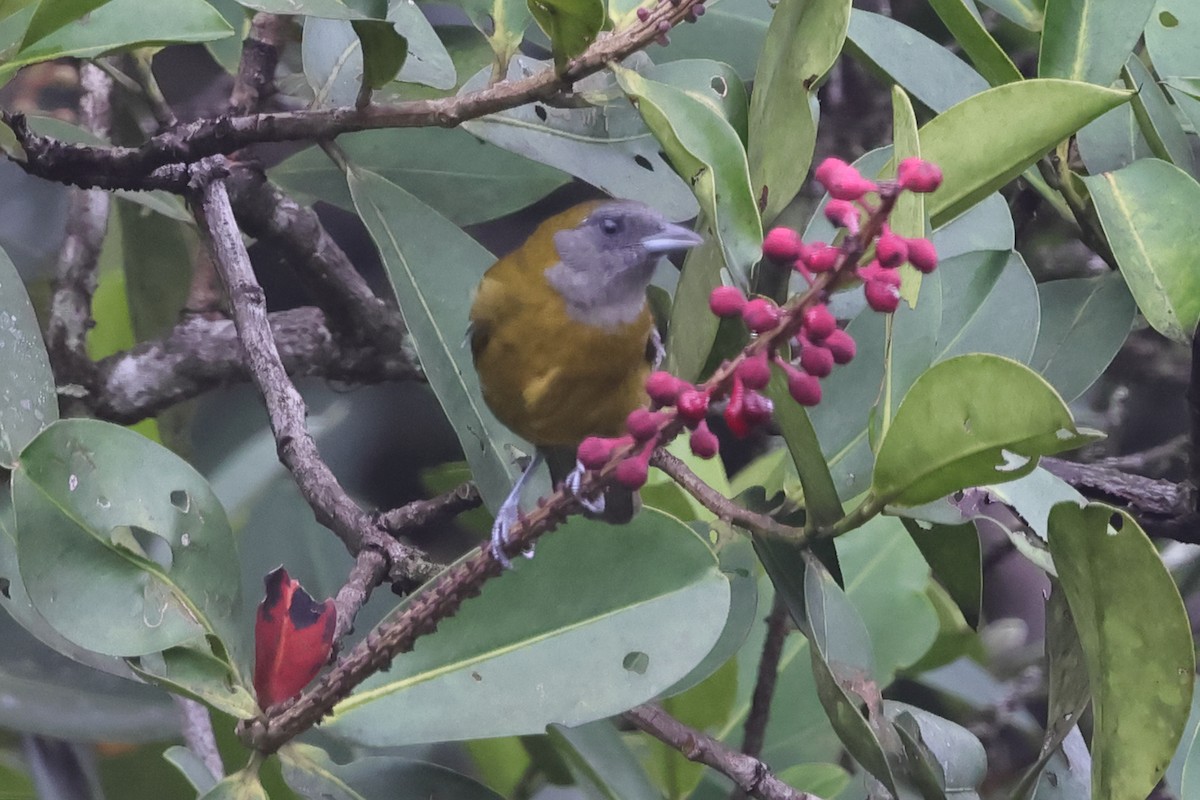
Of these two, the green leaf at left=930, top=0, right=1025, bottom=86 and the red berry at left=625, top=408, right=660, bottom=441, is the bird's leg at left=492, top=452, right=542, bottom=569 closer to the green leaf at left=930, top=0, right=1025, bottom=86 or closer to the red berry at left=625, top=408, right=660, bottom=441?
the red berry at left=625, top=408, right=660, bottom=441

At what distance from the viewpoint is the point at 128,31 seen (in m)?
1.10

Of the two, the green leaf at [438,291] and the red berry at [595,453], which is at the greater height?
the red berry at [595,453]

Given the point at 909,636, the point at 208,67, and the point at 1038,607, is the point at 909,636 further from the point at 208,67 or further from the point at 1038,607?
the point at 208,67

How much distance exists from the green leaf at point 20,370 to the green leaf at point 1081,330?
3.42 ft

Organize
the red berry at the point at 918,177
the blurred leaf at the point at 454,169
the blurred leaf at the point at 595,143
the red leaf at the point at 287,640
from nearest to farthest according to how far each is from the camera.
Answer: the red berry at the point at 918,177 → the red leaf at the point at 287,640 → the blurred leaf at the point at 595,143 → the blurred leaf at the point at 454,169

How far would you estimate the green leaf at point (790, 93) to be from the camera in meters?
0.93

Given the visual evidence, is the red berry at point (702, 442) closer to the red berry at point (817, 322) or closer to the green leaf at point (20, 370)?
the red berry at point (817, 322)

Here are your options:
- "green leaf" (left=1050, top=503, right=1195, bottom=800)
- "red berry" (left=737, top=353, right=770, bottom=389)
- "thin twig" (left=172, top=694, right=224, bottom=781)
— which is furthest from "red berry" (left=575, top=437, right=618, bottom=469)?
"thin twig" (left=172, top=694, right=224, bottom=781)

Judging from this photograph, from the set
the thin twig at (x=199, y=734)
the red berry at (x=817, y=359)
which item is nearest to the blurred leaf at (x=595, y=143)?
the red berry at (x=817, y=359)

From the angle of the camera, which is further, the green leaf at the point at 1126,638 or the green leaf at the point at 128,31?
the green leaf at the point at 128,31

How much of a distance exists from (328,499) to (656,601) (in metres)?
0.45

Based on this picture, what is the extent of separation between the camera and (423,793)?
1120 millimetres

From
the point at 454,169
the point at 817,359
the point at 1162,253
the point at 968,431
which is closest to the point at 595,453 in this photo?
the point at 817,359

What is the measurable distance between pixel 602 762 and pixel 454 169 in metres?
0.82
